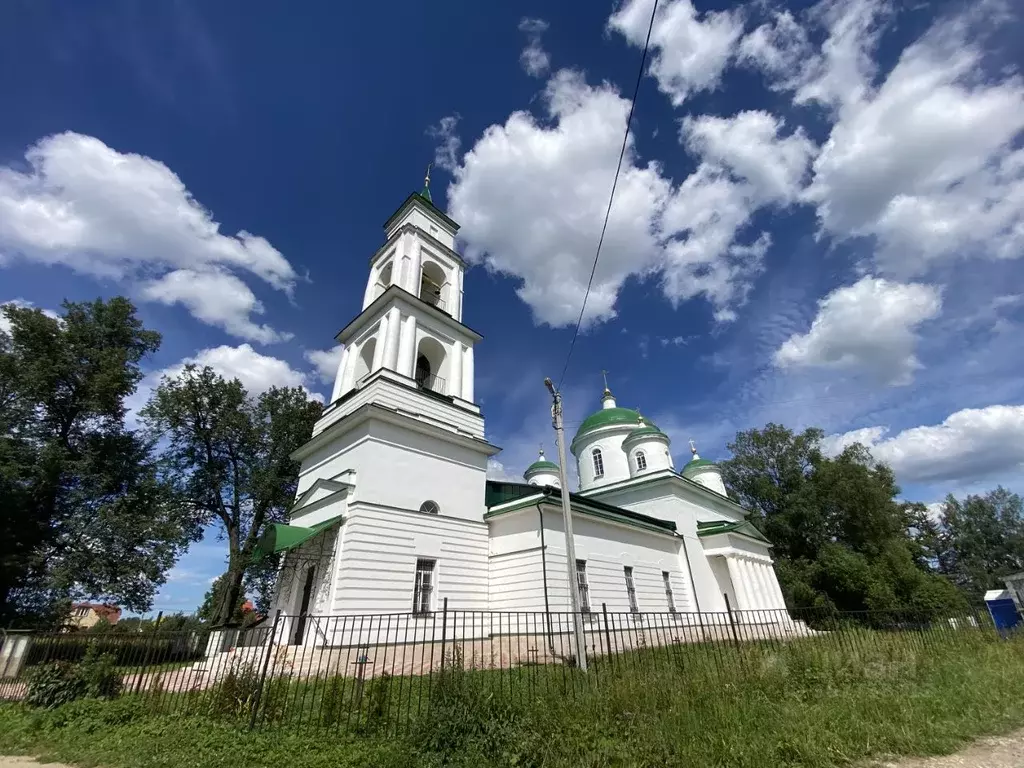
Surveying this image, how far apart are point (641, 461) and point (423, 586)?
60.3 ft

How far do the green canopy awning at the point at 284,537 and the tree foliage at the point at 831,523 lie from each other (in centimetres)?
3031

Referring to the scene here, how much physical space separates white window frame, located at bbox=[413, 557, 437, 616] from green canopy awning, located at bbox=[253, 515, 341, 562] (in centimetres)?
309

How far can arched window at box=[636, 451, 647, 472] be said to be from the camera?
94.3 feet

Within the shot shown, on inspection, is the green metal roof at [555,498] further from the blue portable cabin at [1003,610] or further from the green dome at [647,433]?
the blue portable cabin at [1003,610]

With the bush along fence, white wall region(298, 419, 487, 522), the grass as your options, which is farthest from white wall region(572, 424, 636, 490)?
the grass

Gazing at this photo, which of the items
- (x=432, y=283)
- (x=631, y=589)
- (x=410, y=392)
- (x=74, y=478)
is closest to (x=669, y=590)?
(x=631, y=589)

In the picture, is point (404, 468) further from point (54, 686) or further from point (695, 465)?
point (695, 465)

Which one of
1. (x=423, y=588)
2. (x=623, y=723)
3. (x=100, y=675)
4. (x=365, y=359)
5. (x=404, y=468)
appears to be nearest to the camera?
(x=623, y=723)

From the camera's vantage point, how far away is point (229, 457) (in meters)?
23.3

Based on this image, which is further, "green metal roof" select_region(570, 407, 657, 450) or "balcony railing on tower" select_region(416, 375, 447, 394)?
"green metal roof" select_region(570, 407, 657, 450)

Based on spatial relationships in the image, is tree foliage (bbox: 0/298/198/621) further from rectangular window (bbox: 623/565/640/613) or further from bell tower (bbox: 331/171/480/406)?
rectangular window (bbox: 623/565/640/613)

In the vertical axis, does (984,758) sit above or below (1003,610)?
below

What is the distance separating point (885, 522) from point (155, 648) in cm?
3884

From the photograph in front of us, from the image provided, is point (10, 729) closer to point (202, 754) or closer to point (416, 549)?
point (202, 754)
